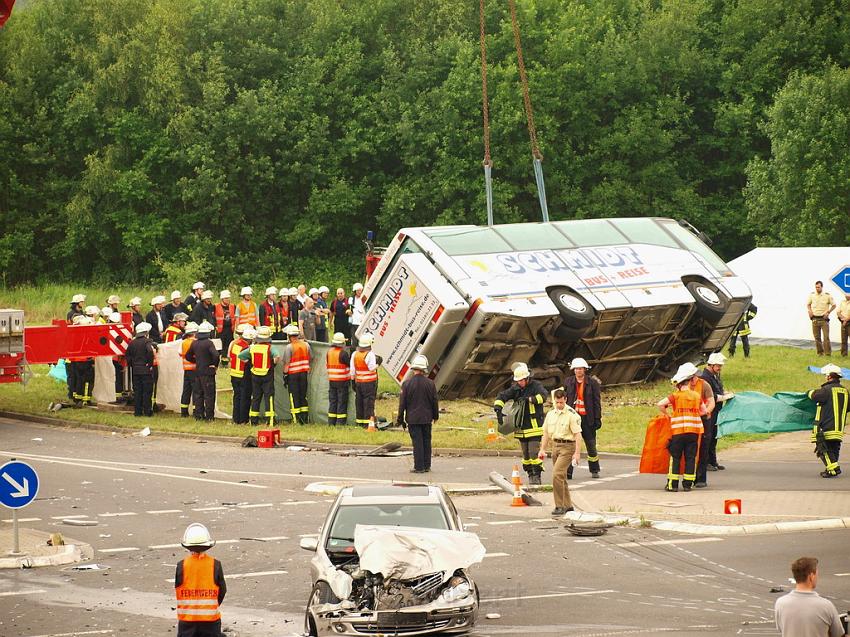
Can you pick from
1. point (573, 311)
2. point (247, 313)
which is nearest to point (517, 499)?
point (573, 311)

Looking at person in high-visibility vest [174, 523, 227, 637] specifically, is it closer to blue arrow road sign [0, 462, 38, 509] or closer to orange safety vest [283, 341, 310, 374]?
blue arrow road sign [0, 462, 38, 509]

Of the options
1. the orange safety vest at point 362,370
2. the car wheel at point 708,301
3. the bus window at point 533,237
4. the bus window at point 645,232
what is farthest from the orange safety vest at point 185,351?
the car wheel at point 708,301

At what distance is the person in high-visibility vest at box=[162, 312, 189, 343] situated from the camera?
30.1m

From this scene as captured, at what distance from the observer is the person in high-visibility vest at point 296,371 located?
89.2 ft

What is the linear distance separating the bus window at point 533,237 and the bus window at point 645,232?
Result: 1679 mm

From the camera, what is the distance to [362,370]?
2641 cm

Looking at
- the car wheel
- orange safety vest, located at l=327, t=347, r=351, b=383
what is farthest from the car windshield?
the car wheel

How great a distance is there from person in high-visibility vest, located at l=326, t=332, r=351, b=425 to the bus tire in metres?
4.30

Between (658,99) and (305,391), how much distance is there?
133 feet

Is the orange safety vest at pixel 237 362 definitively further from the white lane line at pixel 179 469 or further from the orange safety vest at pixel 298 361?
the white lane line at pixel 179 469

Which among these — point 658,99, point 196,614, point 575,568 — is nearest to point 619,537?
point 575,568

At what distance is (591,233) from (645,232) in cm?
135

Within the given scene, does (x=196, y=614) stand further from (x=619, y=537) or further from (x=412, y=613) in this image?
(x=619, y=537)

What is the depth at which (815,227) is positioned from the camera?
183 ft
